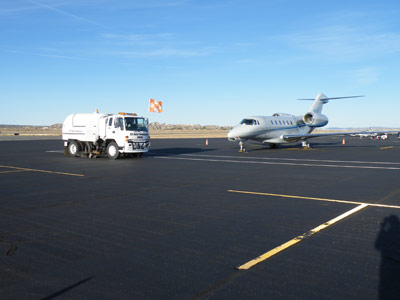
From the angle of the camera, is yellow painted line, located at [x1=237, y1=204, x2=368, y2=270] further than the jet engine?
No

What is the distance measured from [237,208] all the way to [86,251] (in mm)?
4181

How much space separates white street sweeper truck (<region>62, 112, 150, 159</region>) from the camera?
71.4 ft

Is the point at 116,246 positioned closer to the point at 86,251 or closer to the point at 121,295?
the point at 86,251

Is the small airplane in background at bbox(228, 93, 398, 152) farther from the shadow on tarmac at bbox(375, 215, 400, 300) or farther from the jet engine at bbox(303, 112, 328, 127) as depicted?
the shadow on tarmac at bbox(375, 215, 400, 300)

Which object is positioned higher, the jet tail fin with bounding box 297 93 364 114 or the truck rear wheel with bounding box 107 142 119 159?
the jet tail fin with bounding box 297 93 364 114

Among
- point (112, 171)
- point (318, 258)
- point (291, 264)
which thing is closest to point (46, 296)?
point (291, 264)

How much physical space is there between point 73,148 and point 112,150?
348cm

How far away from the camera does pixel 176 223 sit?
7.57 metres

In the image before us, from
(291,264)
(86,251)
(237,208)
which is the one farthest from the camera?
(237,208)

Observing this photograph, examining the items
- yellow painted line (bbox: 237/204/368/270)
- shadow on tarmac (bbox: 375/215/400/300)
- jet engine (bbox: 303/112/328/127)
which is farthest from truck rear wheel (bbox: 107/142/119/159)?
jet engine (bbox: 303/112/328/127)

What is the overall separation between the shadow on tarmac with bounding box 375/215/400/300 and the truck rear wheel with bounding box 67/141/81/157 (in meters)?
20.0

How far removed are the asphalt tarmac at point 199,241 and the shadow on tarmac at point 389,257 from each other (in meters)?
0.02

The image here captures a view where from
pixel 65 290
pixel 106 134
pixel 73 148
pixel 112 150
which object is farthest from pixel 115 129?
pixel 65 290

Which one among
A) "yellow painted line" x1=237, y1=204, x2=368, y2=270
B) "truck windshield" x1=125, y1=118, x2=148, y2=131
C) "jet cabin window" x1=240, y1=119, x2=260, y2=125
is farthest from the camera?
"jet cabin window" x1=240, y1=119, x2=260, y2=125
